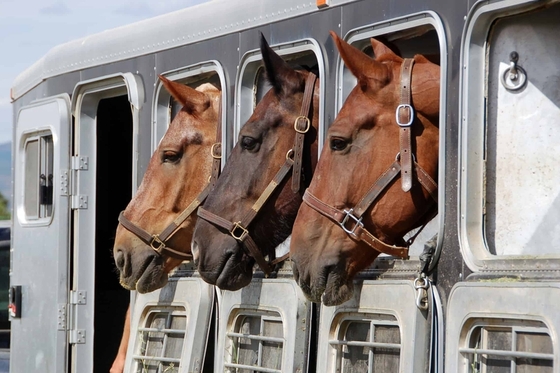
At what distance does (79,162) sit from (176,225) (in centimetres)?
Answer: 126

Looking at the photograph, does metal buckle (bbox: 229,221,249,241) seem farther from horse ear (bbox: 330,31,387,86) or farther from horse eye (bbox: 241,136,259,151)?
horse ear (bbox: 330,31,387,86)

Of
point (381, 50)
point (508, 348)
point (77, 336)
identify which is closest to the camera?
point (508, 348)

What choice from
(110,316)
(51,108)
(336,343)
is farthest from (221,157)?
(110,316)

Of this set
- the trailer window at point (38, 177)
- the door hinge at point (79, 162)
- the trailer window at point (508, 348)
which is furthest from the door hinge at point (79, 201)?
the trailer window at point (508, 348)

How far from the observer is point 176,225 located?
563 cm

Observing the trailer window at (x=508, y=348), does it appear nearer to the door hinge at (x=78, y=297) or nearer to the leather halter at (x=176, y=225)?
the leather halter at (x=176, y=225)

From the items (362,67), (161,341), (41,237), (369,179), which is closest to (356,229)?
(369,179)

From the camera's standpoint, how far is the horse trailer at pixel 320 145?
3877 mm

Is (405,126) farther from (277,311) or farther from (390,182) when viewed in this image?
(277,311)

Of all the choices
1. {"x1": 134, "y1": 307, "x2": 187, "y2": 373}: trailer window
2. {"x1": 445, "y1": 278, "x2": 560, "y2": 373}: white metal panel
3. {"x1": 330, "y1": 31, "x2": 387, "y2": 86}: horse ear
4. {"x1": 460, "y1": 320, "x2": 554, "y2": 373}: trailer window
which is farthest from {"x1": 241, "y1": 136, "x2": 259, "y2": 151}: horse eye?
{"x1": 460, "y1": 320, "x2": 554, "y2": 373}: trailer window

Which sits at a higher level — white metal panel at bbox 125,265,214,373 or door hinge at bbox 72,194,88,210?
door hinge at bbox 72,194,88,210

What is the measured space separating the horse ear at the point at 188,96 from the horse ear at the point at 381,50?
Answer: 1.39 meters

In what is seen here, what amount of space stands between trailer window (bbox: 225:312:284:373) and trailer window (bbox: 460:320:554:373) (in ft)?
4.03

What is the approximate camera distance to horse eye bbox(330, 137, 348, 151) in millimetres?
4242
